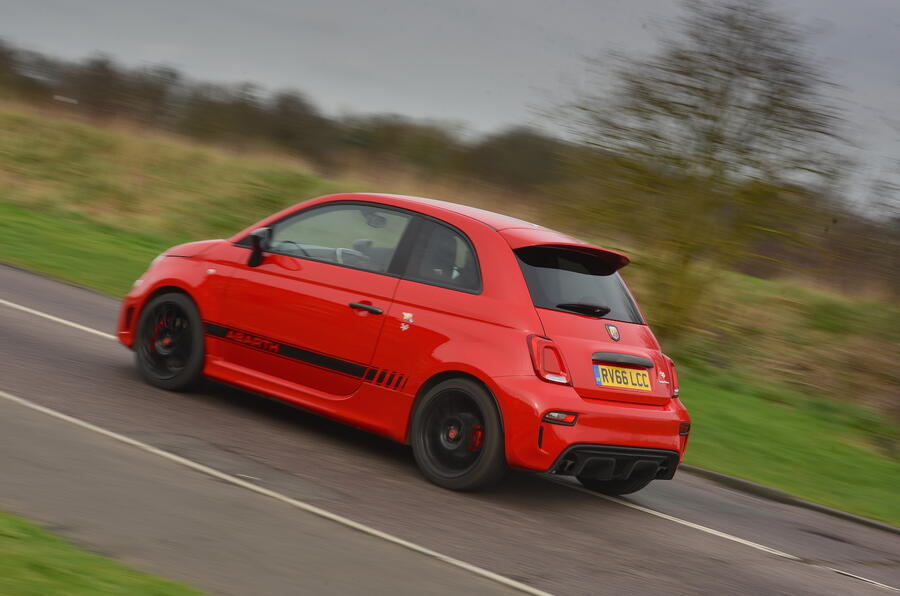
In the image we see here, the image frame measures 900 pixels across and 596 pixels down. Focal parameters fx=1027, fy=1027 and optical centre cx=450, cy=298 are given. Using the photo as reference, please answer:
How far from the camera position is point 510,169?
87.9 feet

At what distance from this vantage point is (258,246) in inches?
295

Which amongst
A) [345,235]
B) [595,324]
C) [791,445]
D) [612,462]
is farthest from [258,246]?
[791,445]

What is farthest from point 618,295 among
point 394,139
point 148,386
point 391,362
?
point 394,139

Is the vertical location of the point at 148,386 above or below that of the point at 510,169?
below

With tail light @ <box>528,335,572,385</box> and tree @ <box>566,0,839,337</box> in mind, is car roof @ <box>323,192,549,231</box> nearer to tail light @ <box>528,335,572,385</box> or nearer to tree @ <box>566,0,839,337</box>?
tail light @ <box>528,335,572,385</box>

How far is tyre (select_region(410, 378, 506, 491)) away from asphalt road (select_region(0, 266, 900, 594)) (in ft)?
0.46

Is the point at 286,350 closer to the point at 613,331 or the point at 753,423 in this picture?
the point at 613,331

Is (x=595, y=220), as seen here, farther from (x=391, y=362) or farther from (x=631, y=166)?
(x=391, y=362)

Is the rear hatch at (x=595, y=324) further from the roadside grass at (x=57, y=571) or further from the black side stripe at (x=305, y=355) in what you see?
the roadside grass at (x=57, y=571)

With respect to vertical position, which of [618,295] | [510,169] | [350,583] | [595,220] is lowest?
[350,583]

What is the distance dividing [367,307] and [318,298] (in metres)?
0.42

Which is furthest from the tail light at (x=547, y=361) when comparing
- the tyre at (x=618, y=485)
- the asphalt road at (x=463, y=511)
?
the tyre at (x=618, y=485)

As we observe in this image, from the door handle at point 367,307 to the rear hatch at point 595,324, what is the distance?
100cm

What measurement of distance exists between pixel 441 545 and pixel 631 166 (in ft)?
39.1
